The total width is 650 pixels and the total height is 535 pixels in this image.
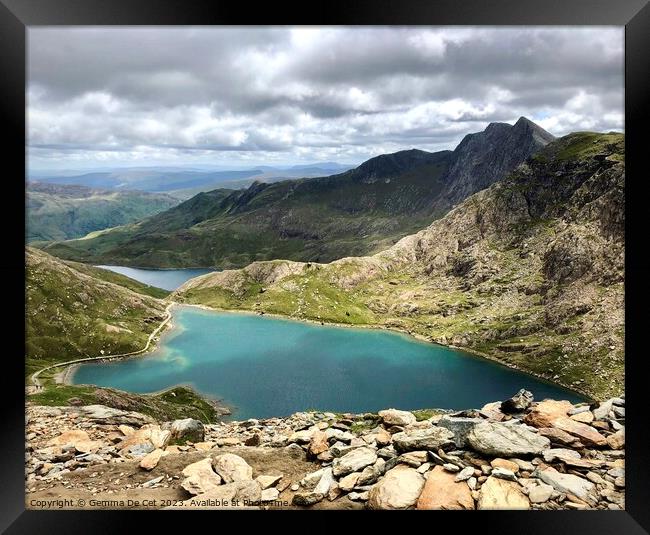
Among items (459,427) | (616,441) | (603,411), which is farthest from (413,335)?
(459,427)

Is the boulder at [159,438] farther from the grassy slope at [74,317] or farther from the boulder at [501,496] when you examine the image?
the grassy slope at [74,317]

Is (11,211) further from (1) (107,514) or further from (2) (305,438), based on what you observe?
(2) (305,438)

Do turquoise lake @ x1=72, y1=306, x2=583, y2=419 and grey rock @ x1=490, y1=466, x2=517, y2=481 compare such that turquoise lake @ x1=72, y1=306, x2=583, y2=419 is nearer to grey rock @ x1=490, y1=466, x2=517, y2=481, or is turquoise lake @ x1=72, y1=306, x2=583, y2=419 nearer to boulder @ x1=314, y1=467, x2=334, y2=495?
boulder @ x1=314, y1=467, x2=334, y2=495

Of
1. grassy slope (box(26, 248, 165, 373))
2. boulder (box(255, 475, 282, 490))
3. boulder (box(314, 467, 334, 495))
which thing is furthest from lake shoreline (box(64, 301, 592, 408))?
boulder (box(314, 467, 334, 495))

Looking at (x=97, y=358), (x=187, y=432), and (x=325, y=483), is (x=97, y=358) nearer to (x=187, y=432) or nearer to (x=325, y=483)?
(x=187, y=432)

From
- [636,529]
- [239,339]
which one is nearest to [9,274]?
[636,529]

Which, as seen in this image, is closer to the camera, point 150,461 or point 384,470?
point 384,470
